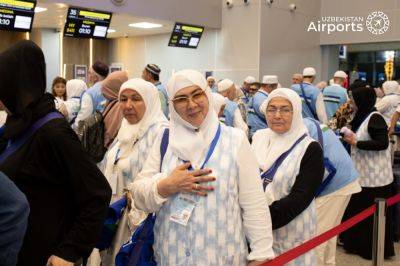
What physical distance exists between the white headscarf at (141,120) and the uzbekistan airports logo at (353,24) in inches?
415

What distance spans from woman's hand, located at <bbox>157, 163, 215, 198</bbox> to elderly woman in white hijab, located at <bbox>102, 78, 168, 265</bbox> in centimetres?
91

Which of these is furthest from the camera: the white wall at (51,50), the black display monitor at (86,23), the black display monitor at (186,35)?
the white wall at (51,50)

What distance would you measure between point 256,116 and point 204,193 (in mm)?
5481

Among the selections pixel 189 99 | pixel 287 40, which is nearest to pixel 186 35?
pixel 287 40

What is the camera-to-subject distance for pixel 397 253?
16.8 ft

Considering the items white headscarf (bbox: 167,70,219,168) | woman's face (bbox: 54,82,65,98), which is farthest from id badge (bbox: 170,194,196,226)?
woman's face (bbox: 54,82,65,98)

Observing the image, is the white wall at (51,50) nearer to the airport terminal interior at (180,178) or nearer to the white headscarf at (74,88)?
the white headscarf at (74,88)

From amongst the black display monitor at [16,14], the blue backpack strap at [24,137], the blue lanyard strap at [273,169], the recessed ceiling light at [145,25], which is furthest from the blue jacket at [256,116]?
the blue backpack strap at [24,137]

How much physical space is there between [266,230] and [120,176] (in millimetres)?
1274

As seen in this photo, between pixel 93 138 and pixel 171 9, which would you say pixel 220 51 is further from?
pixel 93 138

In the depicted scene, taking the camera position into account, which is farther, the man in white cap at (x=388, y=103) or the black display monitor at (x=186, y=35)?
the black display monitor at (x=186, y=35)

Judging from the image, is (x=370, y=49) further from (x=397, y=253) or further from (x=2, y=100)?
(x=2, y=100)

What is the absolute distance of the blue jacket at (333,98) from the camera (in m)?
8.69

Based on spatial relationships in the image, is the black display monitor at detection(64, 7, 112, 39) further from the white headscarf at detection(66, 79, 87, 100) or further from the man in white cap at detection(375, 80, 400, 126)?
the man in white cap at detection(375, 80, 400, 126)
